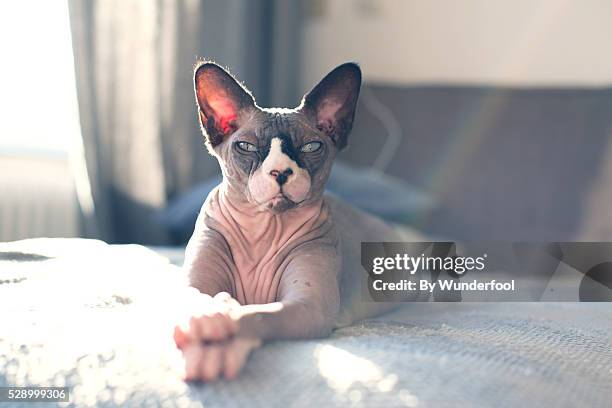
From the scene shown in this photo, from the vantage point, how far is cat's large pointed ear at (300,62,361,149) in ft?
2.88

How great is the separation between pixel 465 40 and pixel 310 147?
7.84ft

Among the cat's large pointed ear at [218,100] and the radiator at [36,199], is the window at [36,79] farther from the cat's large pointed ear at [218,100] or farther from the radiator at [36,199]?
the cat's large pointed ear at [218,100]

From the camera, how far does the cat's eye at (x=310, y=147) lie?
84cm

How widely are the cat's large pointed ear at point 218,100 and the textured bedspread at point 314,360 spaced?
8.1 inches

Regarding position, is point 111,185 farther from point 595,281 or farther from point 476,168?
point 595,281

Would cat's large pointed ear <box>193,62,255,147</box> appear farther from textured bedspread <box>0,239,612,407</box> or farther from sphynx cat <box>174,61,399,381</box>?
textured bedspread <box>0,239,612,407</box>

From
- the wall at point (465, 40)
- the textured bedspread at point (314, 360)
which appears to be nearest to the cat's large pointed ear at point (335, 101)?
the textured bedspread at point (314, 360)

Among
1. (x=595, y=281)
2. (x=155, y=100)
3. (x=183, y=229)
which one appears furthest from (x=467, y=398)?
(x=155, y=100)

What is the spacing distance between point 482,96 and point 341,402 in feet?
7.55

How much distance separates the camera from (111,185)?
7.75 ft

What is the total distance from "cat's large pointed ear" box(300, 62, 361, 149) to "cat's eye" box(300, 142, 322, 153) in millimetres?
44

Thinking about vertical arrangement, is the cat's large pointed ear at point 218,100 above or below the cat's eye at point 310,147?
above


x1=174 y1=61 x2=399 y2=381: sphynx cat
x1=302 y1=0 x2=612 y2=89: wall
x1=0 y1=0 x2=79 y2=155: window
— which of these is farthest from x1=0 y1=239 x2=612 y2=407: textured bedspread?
x1=302 y1=0 x2=612 y2=89: wall

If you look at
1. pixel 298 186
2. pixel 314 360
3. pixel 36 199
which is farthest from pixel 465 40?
pixel 314 360
